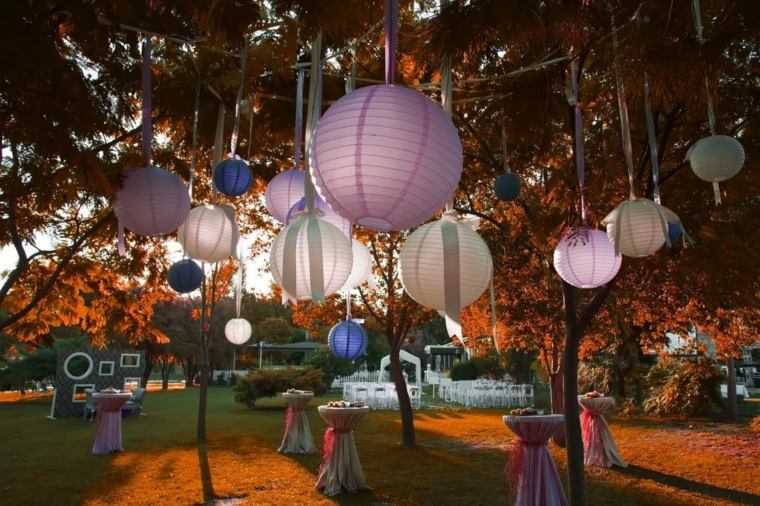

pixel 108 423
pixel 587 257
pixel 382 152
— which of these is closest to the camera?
pixel 382 152

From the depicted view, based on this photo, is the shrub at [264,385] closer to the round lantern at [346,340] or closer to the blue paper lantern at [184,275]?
the round lantern at [346,340]

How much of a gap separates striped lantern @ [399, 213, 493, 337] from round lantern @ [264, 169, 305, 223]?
3.51 ft

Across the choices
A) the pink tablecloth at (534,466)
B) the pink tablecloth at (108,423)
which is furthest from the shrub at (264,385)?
the pink tablecloth at (534,466)

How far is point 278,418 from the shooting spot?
16.7m

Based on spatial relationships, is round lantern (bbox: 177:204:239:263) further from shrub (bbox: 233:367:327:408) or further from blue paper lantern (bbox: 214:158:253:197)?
shrub (bbox: 233:367:327:408)

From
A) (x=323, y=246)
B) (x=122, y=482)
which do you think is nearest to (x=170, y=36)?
(x=323, y=246)

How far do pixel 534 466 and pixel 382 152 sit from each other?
5.59 meters

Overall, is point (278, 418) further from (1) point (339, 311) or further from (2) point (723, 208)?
(2) point (723, 208)

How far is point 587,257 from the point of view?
3783 mm

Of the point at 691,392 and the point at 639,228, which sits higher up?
the point at 639,228

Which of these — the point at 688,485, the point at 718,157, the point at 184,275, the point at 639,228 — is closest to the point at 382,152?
the point at 639,228

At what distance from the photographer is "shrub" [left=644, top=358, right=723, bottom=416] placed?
51.3ft

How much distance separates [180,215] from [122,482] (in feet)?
22.3

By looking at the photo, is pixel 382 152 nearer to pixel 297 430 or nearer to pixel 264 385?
pixel 297 430
